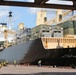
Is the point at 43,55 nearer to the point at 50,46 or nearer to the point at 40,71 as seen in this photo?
the point at 50,46

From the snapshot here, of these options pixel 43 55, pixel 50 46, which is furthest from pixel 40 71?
pixel 50 46

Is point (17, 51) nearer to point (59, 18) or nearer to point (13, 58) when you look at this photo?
point (13, 58)

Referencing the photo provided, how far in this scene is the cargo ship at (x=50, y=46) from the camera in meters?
35.1

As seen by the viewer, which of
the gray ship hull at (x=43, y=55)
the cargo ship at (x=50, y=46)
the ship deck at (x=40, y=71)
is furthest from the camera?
the cargo ship at (x=50, y=46)

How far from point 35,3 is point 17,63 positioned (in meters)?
30.6

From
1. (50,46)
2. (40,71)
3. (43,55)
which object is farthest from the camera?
(50,46)

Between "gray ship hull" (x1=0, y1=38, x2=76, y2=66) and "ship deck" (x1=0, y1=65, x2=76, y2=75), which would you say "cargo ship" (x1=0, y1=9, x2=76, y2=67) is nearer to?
"gray ship hull" (x1=0, y1=38, x2=76, y2=66)

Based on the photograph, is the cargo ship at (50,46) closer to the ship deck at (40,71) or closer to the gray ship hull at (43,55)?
the gray ship hull at (43,55)

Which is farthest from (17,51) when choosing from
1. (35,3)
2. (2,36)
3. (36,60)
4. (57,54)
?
(35,3)

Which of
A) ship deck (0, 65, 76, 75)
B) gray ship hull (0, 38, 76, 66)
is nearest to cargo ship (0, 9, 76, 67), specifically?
gray ship hull (0, 38, 76, 66)

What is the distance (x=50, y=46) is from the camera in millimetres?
37562

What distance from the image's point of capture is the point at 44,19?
50.0 meters

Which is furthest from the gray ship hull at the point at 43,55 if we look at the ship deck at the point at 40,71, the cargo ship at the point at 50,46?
the ship deck at the point at 40,71

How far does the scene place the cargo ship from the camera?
115ft
